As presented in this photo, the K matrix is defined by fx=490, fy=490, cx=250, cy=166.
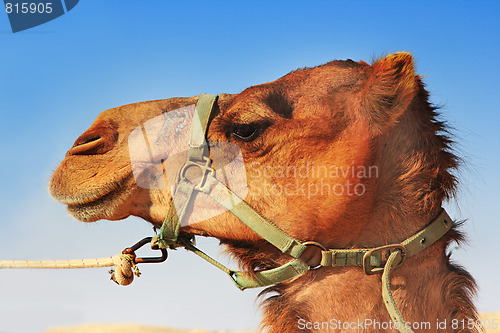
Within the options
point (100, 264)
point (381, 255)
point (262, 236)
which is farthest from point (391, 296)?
point (100, 264)

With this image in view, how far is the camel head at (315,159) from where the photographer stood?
283 centimetres

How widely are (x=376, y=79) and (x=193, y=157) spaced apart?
1207 millimetres

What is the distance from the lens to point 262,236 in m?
2.86

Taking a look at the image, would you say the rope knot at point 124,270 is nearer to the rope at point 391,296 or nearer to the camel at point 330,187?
the camel at point 330,187

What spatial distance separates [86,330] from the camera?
3538cm

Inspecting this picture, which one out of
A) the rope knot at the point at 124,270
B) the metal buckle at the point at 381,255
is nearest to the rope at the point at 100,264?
the rope knot at the point at 124,270

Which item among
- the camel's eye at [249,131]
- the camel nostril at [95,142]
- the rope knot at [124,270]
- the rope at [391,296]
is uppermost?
the camel nostril at [95,142]

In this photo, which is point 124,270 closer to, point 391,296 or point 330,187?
point 330,187

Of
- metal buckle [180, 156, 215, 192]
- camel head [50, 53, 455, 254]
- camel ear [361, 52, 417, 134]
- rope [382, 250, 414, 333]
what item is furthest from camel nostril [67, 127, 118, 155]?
rope [382, 250, 414, 333]

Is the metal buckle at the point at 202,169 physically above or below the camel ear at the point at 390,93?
below

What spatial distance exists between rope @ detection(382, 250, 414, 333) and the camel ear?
0.74 metres

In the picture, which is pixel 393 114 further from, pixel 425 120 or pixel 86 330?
pixel 86 330

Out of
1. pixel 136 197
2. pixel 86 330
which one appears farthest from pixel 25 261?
pixel 86 330

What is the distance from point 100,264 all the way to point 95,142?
763mm
